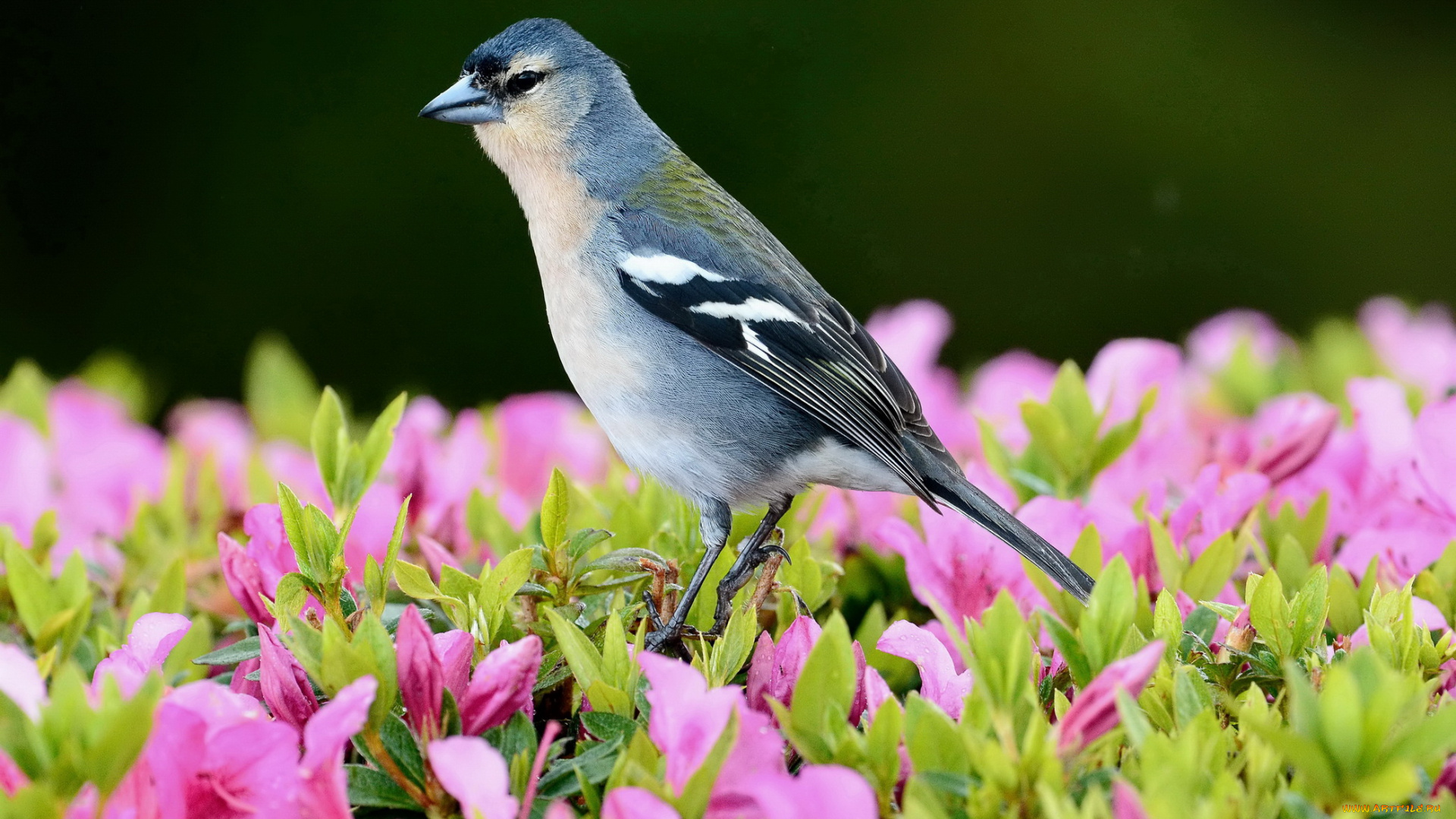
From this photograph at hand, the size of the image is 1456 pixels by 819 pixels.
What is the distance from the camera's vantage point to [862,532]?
2.92 metres

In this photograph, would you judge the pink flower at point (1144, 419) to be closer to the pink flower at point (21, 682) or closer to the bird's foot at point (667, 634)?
the bird's foot at point (667, 634)

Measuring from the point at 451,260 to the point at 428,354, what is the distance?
0.58 m

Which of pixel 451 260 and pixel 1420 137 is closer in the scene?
pixel 451 260

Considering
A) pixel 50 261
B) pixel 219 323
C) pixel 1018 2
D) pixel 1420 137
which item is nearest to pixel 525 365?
pixel 219 323

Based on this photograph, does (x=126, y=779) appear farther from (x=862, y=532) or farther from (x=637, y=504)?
(x=862, y=532)

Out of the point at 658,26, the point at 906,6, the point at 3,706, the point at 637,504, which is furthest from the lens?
the point at 906,6

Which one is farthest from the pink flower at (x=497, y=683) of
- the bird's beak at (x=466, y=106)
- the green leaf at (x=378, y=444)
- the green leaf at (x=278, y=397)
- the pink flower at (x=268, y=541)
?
the green leaf at (x=278, y=397)

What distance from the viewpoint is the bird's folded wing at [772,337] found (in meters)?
3.01

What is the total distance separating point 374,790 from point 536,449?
1832 mm

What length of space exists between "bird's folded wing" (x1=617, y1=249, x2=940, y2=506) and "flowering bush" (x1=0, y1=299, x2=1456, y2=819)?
0.73ft

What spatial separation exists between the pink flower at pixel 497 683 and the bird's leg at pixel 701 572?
47 cm

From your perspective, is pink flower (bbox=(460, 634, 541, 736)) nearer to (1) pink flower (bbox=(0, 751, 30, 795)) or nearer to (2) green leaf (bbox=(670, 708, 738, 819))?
(2) green leaf (bbox=(670, 708, 738, 819))

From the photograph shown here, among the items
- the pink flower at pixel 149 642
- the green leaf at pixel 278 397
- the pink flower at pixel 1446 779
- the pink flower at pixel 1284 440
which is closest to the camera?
the pink flower at pixel 1446 779

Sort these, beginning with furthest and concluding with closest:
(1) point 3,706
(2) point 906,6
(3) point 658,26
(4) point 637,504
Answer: (2) point 906,6 < (3) point 658,26 < (4) point 637,504 < (1) point 3,706
